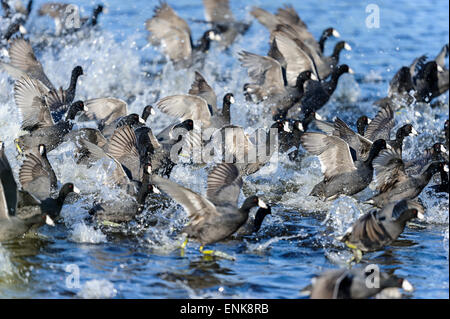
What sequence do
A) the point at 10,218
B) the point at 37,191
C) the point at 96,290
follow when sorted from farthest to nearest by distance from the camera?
1. the point at 37,191
2. the point at 10,218
3. the point at 96,290

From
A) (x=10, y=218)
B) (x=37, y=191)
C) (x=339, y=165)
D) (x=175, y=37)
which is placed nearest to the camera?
(x=10, y=218)

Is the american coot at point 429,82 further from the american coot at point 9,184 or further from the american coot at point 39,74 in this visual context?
the american coot at point 9,184

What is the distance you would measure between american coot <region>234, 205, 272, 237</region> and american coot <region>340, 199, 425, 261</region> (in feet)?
2.88

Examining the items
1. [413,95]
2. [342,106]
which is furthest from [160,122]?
[413,95]

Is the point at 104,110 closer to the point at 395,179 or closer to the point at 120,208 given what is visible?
the point at 120,208

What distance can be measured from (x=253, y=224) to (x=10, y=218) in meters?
2.17

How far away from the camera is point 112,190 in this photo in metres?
7.38

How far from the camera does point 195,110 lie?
991cm

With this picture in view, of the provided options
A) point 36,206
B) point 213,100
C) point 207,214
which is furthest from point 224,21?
point 207,214

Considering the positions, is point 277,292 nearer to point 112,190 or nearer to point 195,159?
point 112,190

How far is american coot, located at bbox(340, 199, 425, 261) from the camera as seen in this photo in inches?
255
